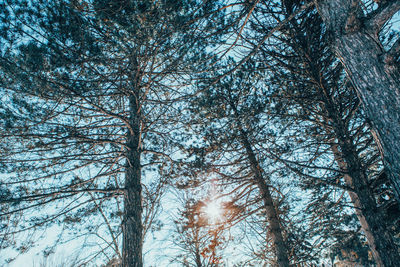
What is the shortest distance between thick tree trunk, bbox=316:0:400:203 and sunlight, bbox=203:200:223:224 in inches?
175

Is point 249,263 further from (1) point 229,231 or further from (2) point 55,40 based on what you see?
(2) point 55,40

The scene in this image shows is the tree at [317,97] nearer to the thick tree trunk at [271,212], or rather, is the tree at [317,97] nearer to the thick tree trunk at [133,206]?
the thick tree trunk at [271,212]

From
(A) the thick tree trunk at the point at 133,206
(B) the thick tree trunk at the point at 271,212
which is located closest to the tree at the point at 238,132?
(B) the thick tree trunk at the point at 271,212

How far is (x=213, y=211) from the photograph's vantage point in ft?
19.7

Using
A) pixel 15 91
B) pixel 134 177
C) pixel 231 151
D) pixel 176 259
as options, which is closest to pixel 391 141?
pixel 231 151

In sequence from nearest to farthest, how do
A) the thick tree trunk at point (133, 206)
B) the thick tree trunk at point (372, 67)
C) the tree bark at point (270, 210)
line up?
the thick tree trunk at point (372, 67)
the thick tree trunk at point (133, 206)
the tree bark at point (270, 210)

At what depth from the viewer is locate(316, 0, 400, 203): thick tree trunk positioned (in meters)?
2.09

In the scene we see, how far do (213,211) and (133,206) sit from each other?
100 inches

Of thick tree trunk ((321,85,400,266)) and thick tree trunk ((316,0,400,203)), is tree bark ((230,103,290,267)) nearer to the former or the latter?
thick tree trunk ((321,85,400,266))

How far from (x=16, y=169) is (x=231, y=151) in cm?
486

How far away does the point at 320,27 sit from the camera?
4.44 meters

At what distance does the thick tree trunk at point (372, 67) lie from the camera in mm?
2094

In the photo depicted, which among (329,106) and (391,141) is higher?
(329,106)

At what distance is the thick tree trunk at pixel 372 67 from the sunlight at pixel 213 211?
4.44 metres
